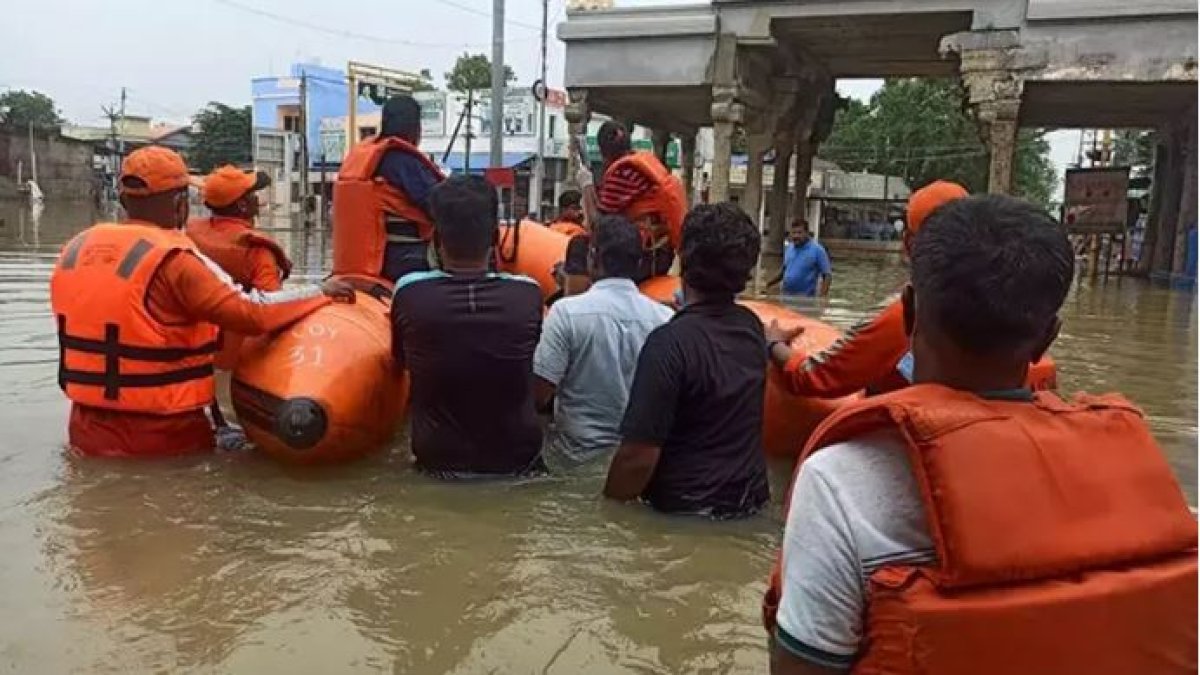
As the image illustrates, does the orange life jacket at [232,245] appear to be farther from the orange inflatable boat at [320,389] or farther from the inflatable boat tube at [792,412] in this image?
the inflatable boat tube at [792,412]

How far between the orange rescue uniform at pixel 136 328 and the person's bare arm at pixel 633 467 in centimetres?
169

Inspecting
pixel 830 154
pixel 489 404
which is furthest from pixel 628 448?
pixel 830 154

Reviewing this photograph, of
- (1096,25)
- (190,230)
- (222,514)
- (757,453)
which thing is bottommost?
(222,514)

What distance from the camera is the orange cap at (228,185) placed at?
526 centimetres

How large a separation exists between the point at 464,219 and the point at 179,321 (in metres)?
1.23

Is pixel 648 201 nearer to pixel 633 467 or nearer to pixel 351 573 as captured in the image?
pixel 633 467

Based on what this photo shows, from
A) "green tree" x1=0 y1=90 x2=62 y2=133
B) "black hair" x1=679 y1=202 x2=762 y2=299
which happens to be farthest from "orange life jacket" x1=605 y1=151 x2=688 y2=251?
"green tree" x1=0 y1=90 x2=62 y2=133

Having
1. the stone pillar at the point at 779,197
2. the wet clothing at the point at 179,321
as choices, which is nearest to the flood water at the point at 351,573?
the wet clothing at the point at 179,321

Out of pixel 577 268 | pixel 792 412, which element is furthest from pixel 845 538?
pixel 577 268

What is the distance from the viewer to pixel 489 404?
13.2ft

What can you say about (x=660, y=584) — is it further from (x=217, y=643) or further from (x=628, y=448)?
(x=217, y=643)

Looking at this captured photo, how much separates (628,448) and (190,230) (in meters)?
2.96

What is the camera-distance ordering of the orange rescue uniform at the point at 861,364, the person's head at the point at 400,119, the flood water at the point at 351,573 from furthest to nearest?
the person's head at the point at 400,119
the orange rescue uniform at the point at 861,364
the flood water at the point at 351,573

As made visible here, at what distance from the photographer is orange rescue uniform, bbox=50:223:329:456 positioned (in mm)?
4059
